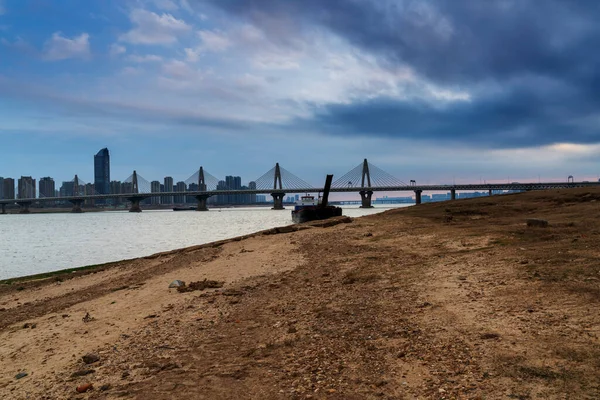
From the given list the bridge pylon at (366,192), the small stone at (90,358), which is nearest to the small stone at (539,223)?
the small stone at (90,358)

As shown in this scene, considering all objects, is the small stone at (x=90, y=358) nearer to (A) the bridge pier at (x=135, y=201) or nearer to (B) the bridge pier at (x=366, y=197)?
(B) the bridge pier at (x=366, y=197)

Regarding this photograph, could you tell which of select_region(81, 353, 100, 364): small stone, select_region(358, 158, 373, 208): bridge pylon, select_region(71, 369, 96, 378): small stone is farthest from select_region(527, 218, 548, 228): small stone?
select_region(358, 158, 373, 208): bridge pylon

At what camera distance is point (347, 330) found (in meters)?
7.60

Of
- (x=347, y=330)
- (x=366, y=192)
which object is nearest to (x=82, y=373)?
(x=347, y=330)

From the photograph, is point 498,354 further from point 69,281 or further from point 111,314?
point 69,281

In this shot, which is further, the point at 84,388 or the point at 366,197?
the point at 366,197

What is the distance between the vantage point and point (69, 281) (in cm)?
2030

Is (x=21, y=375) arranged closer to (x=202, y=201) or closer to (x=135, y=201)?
(x=202, y=201)

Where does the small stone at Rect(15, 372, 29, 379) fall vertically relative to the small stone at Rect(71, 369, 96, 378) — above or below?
below

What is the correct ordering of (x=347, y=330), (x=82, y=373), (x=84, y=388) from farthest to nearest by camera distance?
(x=347, y=330) < (x=82, y=373) < (x=84, y=388)

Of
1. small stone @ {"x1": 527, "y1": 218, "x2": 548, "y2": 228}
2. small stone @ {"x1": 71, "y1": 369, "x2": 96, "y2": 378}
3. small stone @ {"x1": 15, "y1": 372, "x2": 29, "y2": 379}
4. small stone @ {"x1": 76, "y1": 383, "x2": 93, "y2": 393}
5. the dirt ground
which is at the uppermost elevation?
small stone @ {"x1": 527, "y1": 218, "x2": 548, "y2": 228}

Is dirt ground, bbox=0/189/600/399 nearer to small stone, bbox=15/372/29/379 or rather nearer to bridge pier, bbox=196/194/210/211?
small stone, bbox=15/372/29/379

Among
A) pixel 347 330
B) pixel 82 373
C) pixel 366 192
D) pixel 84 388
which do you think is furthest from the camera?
pixel 366 192

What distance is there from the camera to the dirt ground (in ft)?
18.4
